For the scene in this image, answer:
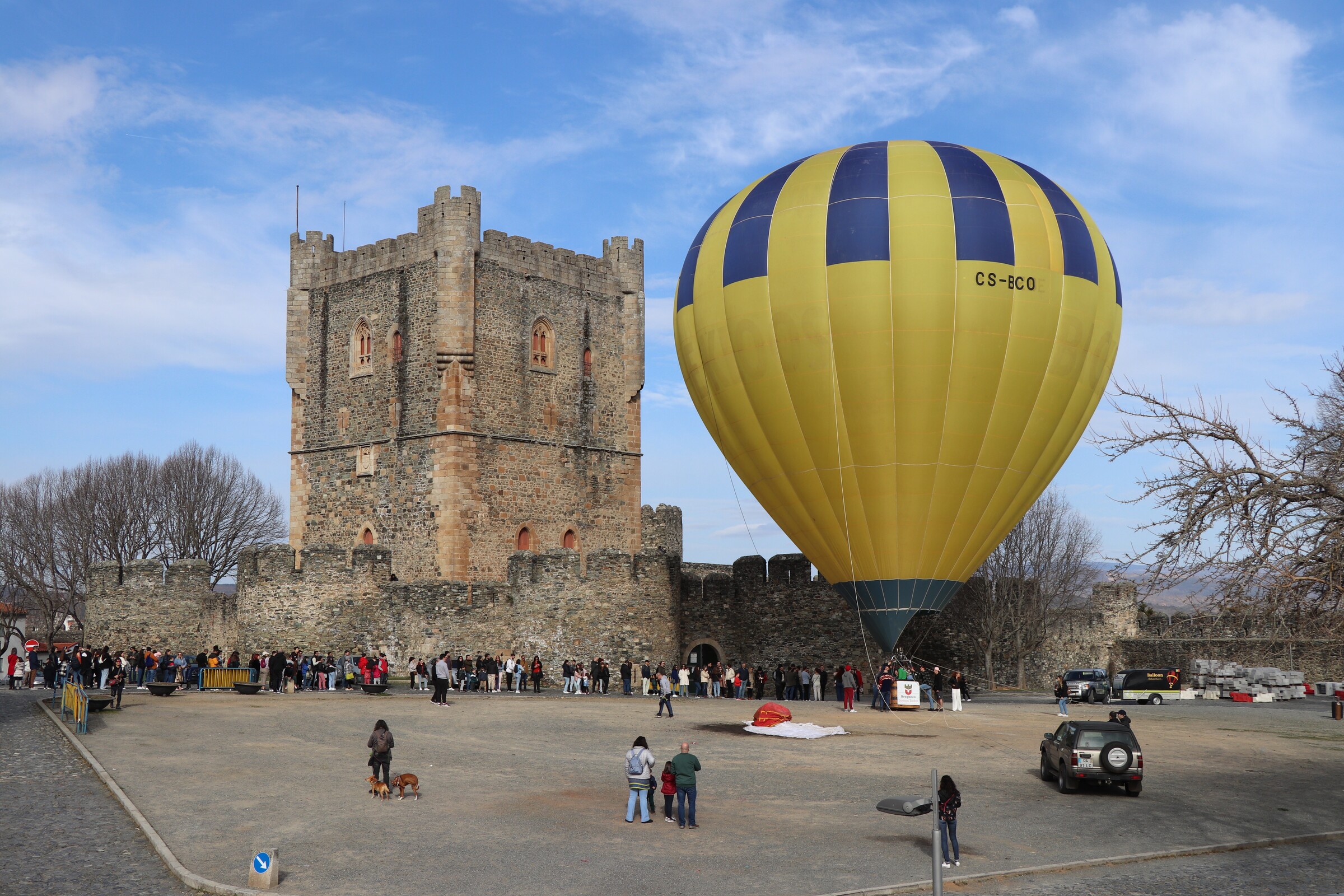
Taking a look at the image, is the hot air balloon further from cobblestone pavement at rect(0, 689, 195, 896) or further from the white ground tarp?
cobblestone pavement at rect(0, 689, 195, 896)

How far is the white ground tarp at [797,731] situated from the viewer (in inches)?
858

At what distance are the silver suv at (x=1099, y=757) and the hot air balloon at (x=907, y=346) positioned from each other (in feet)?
23.5

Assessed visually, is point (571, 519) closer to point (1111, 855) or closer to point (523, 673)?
point (523, 673)

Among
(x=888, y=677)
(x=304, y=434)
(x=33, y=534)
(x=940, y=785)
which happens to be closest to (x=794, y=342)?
(x=888, y=677)

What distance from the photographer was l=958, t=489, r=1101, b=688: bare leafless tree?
36.5 meters

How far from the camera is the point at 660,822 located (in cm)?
1397

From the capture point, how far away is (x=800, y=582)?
35531 millimetres

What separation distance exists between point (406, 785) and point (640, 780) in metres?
2.94

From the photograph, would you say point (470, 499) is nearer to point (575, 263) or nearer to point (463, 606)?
point (463, 606)

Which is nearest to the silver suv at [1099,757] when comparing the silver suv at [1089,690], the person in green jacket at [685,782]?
the person in green jacket at [685,782]

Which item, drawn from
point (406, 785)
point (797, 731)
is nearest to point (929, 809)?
point (406, 785)

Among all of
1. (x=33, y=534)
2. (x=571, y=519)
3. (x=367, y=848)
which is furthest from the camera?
(x=33, y=534)

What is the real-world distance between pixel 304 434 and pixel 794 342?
2476cm

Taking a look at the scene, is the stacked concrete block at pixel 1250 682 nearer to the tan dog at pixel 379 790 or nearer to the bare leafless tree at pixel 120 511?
the tan dog at pixel 379 790
